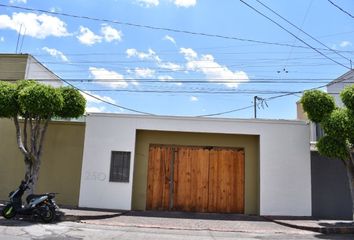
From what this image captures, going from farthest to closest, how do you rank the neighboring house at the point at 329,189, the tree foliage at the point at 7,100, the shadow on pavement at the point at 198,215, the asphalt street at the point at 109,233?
the neighboring house at the point at 329,189
the shadow on pavement at the point at 198,215
the tree foliage at the point at 7,100
the asphalt street at the point at 109,233

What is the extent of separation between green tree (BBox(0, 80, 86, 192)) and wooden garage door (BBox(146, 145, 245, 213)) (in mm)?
3794

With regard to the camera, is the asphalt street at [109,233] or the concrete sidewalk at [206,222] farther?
the concrete sidewalk at [206,222]

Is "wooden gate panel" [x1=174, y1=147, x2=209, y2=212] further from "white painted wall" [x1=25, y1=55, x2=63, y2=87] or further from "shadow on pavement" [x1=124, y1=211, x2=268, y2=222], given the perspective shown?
"white painted wall" [x1=25, y1=55, x2=63, y2=87]

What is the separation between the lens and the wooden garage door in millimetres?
15039

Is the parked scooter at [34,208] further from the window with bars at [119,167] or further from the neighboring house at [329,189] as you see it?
the neighboring house at [329,189]

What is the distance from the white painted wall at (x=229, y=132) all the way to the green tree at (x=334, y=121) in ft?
6.13

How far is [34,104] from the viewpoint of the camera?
12.4 m

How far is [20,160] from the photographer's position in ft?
50.6

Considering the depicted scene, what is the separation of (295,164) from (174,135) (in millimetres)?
4712

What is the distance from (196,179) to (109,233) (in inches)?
215

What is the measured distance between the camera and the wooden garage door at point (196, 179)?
49.3 feet

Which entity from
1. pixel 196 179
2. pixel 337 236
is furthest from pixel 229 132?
pixel 337 236

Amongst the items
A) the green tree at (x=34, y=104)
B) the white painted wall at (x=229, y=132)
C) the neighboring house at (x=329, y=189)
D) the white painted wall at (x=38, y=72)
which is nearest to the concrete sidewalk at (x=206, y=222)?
the white painted wall at (x=229, y=132)

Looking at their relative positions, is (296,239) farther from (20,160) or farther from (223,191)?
(20,160)
